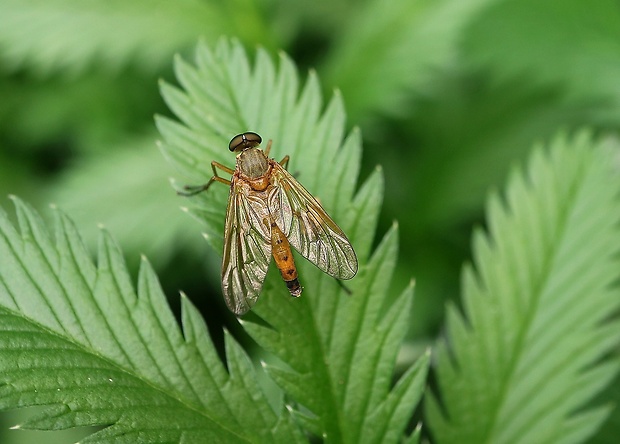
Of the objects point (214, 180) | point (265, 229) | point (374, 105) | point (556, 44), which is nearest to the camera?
point (214, 180)

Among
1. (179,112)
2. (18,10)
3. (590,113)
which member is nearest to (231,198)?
(179,112)

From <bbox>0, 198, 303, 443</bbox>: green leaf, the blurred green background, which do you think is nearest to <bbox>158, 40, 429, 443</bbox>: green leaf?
<bbox>0, 198, 303, 443</bbox>: green leaf

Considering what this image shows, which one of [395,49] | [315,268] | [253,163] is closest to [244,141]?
[253,163]

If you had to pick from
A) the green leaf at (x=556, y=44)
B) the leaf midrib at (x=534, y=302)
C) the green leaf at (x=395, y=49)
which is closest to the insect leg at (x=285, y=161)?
the leaf midrib at (x=534, y=302)

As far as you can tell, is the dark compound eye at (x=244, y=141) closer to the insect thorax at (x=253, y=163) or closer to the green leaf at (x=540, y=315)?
the insect thorax at (x=253, y=163)

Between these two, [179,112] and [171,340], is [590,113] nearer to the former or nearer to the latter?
[179,112]

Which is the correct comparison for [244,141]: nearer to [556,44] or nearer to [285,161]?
[285,161]
